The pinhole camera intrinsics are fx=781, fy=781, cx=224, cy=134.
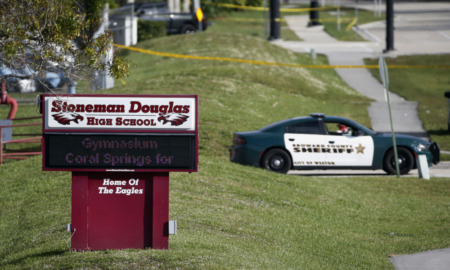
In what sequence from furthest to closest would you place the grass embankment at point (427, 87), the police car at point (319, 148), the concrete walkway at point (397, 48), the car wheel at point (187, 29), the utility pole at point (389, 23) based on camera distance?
1. the car wheel at point (187, 29)
2. the utility pole at point (389, 23)
3. the grass embankment at point (427, 87)
4. the police car at point (319, 148)
5. the concrete walkway at point (397, 48)

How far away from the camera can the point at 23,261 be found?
9.78 m

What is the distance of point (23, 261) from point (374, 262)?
4.92 meters

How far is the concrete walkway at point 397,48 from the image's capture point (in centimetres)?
1212

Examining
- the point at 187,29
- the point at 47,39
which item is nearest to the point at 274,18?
the point at 187,29

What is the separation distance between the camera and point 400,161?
19250mm

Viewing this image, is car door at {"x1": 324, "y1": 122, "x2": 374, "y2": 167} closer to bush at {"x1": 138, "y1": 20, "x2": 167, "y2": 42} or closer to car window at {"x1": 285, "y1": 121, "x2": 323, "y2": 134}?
car window at {"x1": 285, "y1": 121, "x2": 323, "y2": 134}

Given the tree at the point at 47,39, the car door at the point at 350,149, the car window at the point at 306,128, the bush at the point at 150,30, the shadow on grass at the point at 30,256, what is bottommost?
the bush at the point at 150,30

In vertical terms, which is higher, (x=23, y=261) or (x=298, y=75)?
(x=23, y=261)

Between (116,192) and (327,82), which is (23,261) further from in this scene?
(327,82)

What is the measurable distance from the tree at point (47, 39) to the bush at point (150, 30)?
37610 mm

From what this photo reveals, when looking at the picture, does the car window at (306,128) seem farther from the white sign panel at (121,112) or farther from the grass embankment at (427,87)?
the white sign panel at (121,112)

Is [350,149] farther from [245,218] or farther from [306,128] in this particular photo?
[245,218]

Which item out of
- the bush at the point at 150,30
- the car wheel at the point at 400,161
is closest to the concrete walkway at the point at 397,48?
the car wheel at the point at 400,161

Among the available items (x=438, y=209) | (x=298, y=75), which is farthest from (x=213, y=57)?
(x=438, y=209)
